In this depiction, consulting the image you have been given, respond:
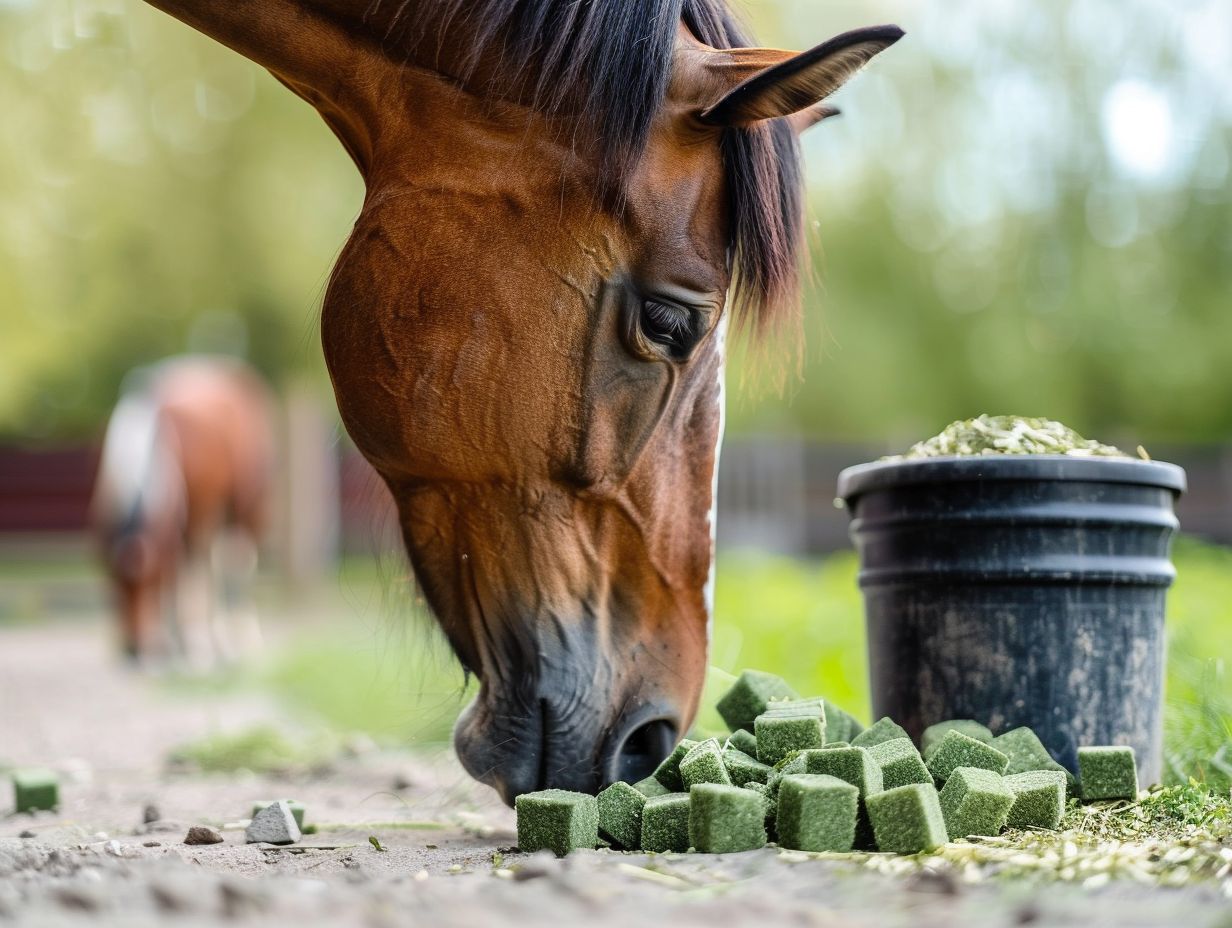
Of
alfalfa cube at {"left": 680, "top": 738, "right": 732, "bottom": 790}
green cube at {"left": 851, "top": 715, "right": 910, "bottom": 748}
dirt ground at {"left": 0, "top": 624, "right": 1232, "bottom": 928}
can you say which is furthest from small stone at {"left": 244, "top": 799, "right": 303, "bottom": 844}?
green cube at {"left": 851, "top": 715, "right": 910, "bottom": 748}

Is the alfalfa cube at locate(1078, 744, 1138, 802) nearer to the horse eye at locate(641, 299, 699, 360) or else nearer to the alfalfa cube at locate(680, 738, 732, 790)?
the alfalfa cube at locate(680, 738, 732, 790)

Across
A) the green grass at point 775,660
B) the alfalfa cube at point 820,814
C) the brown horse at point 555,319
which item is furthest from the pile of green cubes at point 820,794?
the green grass at point 775,660

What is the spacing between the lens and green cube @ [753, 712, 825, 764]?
237cm

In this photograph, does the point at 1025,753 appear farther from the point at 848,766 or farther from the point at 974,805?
the point at 848,766

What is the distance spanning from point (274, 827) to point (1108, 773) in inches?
65.2

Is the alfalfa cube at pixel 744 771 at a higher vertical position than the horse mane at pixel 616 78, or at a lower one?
lower

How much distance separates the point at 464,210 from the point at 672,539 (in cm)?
72

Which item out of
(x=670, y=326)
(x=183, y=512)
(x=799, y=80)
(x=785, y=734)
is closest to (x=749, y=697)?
(x=785, y=734)

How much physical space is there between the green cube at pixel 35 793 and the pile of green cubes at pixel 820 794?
4.85 feet

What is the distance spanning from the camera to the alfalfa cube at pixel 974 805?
7.16 ft

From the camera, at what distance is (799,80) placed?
2.15 meters

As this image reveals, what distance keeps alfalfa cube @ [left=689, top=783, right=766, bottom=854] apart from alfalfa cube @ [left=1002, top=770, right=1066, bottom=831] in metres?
0.50

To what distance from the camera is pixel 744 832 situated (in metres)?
2.10

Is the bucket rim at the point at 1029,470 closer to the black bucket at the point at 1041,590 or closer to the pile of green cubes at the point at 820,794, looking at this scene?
the black bucket at the point at 1041,590
